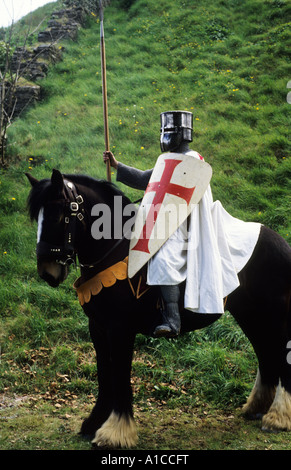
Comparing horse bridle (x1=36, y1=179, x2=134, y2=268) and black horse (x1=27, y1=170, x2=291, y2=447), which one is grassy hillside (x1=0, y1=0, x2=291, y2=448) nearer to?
black horse (x1=27, y1=170, x2=291, y2=447)

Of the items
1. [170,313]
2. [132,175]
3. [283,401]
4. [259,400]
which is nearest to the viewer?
[170,313]

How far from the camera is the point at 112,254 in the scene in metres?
3.41

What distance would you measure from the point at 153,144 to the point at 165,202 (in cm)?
553

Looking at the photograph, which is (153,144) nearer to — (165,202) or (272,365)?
(165,202)

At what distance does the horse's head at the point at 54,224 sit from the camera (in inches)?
122

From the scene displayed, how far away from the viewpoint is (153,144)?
878 cm

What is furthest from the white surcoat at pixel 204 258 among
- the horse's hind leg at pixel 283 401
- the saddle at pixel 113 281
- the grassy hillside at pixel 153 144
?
the grassy hillside at pixel 153 144

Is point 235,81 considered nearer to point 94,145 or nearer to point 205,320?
point 94,145

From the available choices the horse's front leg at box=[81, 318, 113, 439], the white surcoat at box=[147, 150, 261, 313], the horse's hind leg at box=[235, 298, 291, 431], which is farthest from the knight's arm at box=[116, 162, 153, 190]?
the horse's hind leg at box=[235, 298, 291, 431]

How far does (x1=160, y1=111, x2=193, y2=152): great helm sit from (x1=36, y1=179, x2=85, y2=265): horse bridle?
2.69 ft

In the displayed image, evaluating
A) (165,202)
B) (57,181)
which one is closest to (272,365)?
(165,202)

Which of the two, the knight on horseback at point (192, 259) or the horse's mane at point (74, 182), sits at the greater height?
the horse's mane at point (74, 182)

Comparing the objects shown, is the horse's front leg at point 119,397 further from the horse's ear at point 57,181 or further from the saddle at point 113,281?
the horse's ear at point 57,181

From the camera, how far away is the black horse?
315cm
